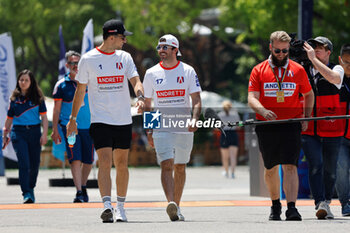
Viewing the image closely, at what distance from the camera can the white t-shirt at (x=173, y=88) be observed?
10500 millimetres

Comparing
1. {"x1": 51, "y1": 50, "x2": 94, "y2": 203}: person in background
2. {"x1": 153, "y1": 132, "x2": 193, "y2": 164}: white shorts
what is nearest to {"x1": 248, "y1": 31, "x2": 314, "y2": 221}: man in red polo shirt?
{"x1": 153, "y1": 132, "x2": 193, "y2": 164}: white shorts

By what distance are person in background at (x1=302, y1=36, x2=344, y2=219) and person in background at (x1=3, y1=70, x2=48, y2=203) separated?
14.4 feet

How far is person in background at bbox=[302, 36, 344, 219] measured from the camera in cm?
1083

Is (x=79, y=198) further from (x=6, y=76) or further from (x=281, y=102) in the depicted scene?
(x=6, y=76)

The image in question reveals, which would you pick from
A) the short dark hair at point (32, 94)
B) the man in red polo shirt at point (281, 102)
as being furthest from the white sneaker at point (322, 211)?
the short dark hair at point (32, 94)

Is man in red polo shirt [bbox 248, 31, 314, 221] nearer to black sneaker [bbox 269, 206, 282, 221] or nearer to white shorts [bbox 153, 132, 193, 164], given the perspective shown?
black sneaker [bbox 269, 206, 282, 221]

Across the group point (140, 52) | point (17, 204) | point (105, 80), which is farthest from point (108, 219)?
point (140, 52)

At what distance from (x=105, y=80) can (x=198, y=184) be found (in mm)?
11389

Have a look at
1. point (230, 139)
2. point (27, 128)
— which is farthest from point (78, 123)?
point (230, 139)

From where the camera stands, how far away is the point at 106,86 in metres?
10.1

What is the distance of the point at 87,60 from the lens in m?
10.1

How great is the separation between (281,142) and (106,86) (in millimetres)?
1926

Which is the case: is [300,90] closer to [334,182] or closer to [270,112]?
[270,112]

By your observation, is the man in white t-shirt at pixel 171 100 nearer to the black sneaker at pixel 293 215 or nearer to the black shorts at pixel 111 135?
the black shorts at pixel 111 135
